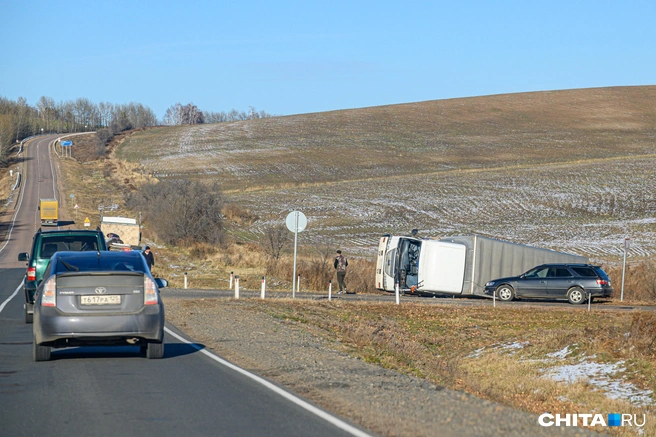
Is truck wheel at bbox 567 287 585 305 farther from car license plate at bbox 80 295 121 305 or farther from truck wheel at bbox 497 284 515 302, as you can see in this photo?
car license plate at bbox 80 295 121 305

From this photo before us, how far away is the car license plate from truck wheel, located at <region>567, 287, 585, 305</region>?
24.2 metres

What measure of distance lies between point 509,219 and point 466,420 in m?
52.2

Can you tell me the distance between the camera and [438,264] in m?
35.0

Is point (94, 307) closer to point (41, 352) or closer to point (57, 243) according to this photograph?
point (41, 352)

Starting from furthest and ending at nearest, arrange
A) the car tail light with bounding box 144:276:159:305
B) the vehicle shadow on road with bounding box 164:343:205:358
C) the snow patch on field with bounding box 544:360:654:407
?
Result: the snow patch on field with bounding box 544:360:654:407 → the vehicle shadow on road with bounding box 164:343:205:358 → the car tail light with bounding box 144:276:159:305

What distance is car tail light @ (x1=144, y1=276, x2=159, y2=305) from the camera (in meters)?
11.6

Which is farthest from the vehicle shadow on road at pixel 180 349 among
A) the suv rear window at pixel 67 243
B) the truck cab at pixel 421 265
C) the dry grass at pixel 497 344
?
the truck cab at pixel 421 265

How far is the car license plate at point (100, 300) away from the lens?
11289 millimetres

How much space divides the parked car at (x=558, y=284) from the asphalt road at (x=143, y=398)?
20963 mm

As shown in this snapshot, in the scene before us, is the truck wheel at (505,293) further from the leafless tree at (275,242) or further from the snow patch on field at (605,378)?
the snow patch on field at (605,378)

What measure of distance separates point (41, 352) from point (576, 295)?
2450cm

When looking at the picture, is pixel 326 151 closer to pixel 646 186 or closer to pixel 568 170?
pixel 568 170

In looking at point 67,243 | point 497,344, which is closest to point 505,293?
point 497,344

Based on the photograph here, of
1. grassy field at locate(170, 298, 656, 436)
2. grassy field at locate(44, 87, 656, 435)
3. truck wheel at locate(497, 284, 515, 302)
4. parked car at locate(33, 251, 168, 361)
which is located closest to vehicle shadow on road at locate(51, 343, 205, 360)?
parked car at locate(33, 251, 168, 361)
